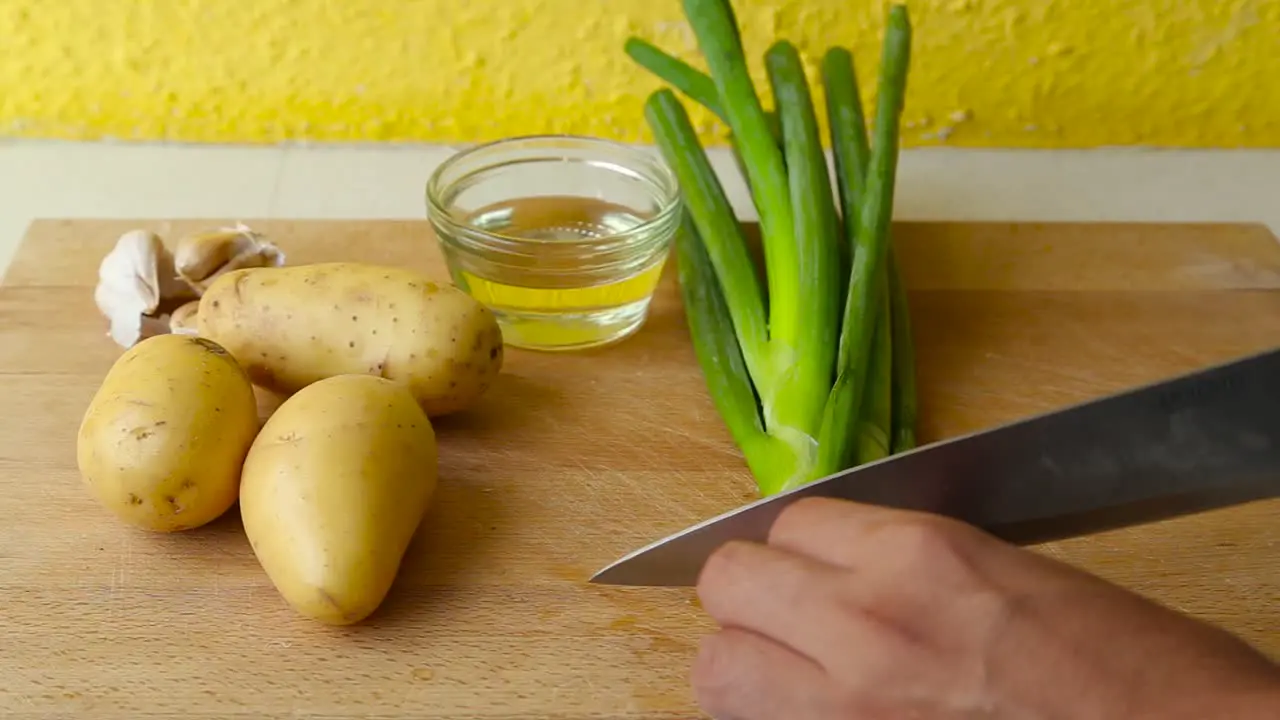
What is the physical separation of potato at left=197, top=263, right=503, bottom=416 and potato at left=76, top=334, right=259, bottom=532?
2.8 inches

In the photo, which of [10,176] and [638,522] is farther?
[10,176]

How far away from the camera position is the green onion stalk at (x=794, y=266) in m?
0.79

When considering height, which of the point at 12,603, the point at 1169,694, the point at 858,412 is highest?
the point at 1169,694

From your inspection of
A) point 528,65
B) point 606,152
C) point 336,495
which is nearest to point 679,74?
point 606,152

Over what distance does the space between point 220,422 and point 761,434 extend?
0.34 m

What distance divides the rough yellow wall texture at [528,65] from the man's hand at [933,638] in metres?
0.76

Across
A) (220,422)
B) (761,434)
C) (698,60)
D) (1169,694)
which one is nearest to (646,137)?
(698,60)

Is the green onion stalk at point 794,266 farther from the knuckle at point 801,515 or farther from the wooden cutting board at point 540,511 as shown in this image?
the knuckle at point 801,515

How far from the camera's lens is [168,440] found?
2.23 feet

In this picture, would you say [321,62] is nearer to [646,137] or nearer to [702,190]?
[646,137]

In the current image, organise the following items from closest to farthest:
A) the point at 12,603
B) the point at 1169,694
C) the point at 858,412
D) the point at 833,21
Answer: the point at 1169,694
the point at 12,603
the point at 858,412
the point at 833,21

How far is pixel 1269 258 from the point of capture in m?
1.04

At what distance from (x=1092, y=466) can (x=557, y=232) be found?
0.52 m

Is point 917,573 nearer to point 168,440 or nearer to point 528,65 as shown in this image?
point 168,440
